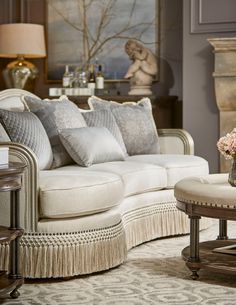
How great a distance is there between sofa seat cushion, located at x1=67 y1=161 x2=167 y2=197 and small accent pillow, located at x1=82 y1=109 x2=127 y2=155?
1.22 feet

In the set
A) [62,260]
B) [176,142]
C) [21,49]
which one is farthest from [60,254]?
[21,49]

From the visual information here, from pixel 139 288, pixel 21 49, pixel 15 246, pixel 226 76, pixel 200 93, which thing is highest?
pixel 21 49

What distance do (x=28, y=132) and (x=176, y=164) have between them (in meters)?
1.13

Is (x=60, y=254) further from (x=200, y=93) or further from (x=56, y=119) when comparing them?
(x=200, y=93)

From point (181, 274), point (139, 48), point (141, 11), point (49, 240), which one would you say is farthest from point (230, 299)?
point (141, 11)

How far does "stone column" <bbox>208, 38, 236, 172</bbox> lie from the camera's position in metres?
5.53

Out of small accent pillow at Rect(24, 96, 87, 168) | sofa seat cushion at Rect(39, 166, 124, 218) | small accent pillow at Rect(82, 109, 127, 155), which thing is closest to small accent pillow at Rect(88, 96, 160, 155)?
small accent pillow at Rect(82, 109, 127, 155)

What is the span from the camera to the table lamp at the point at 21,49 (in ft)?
19.8

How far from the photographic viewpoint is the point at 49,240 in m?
3.29

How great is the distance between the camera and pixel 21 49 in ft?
19.8

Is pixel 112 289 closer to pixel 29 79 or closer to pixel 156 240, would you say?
pixel 156 240

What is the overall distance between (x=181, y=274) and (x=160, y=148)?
176 centimetres

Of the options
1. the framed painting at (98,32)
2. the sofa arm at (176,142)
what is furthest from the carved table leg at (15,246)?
the framed painting at (98,32)

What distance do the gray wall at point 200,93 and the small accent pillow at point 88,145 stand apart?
1769mm
